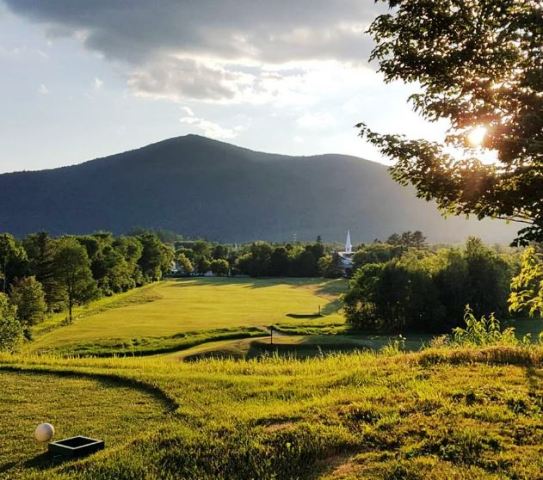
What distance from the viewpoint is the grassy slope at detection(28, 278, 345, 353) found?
49125 millimetres

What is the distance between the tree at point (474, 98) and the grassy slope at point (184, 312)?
36879mm

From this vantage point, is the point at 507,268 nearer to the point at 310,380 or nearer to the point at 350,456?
the point at 310,380

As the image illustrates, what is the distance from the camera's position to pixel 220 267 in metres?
143

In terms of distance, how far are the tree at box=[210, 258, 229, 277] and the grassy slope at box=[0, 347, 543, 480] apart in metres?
129

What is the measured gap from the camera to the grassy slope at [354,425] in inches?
299

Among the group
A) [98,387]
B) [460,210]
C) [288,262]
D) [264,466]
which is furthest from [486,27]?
[288,262]

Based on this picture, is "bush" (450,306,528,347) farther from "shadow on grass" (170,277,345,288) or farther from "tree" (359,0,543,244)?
"shadow on grass" (170,277,345,288)

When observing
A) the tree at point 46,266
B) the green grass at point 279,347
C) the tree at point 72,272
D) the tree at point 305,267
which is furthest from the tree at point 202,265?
the green grass at point 279,347

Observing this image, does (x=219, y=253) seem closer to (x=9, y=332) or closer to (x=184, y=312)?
(x=184, y=312)

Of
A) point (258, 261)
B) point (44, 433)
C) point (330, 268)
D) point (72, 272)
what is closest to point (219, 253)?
point (258, 261)

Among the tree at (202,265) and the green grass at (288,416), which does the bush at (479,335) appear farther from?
the tree at (202,265)

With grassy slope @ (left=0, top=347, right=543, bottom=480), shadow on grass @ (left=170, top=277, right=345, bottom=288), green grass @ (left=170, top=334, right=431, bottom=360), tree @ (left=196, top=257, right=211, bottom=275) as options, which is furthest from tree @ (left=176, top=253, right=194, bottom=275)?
grassy slope @ (left=0, top=347, right=543, bottom=480)

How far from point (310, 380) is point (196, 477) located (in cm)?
579

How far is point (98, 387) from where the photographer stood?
518 inches
